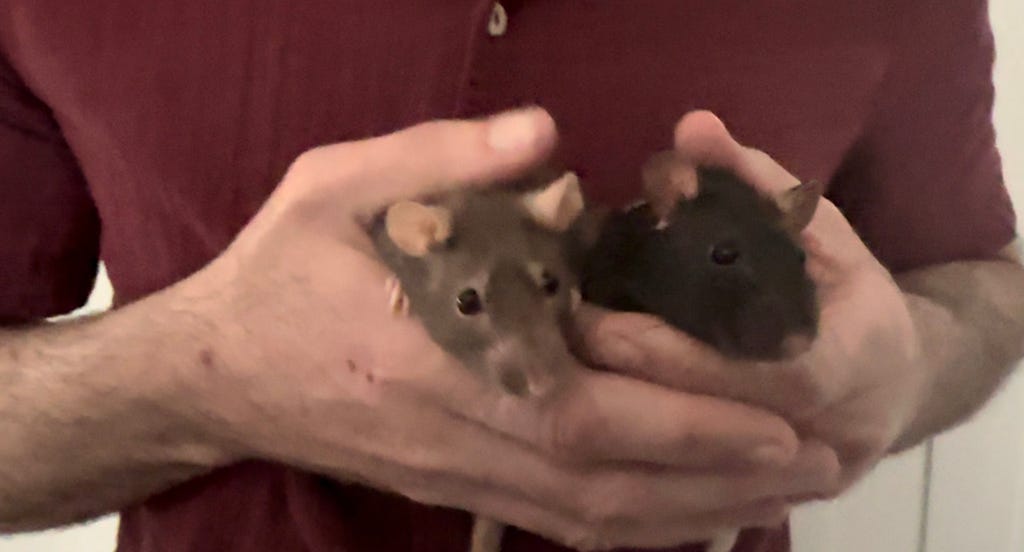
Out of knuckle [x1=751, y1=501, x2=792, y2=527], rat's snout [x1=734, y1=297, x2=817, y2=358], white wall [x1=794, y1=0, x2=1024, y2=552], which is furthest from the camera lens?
white wall [x1=794, y1=0, x2=1024, y2=552]

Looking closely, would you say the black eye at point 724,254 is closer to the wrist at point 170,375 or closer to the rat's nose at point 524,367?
the rat's nose at point 524,367

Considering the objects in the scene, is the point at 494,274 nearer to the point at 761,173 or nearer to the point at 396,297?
the point at 396,297

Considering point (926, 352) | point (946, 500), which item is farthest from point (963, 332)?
point (946, 500)

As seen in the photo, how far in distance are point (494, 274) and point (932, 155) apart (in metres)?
0.44

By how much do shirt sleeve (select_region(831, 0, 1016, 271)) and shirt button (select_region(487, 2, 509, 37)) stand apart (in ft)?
0.98

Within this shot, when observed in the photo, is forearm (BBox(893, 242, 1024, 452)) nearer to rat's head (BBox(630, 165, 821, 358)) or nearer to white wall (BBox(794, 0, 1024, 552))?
rat's head (BBox(630, 165, 821, 358))

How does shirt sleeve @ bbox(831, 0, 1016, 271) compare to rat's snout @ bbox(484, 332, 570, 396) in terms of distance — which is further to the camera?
shirt sleeve @ bbox(831, 0, 1016, 271)

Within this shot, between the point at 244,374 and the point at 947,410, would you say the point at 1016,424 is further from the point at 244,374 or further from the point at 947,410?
the point at 244,374

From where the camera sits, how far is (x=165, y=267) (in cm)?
72

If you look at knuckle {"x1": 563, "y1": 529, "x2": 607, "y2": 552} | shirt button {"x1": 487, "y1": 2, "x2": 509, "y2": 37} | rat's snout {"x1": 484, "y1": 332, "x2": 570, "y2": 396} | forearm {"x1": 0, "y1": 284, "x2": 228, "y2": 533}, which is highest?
shirt button {"x1": 487, "y1": 2, "x2": 509, "y2": 37}

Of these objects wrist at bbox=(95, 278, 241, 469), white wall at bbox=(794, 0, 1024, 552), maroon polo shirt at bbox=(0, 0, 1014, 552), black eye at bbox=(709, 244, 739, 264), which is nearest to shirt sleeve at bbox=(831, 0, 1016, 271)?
maroon polo shirt at bbox=(0, 0, 1014, 552)

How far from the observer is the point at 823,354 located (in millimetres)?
565

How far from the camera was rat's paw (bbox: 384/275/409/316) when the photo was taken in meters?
0.59

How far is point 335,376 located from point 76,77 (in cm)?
27
